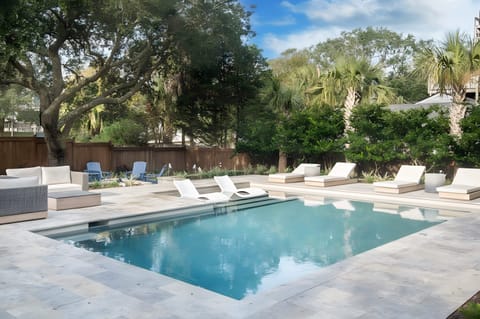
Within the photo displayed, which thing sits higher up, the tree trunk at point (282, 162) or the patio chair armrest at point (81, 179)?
the tree trunk at point (282, 162)

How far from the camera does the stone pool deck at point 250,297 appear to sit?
3895mm

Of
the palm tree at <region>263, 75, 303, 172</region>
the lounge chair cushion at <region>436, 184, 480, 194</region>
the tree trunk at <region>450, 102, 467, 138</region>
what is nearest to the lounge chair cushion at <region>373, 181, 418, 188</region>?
the lounge chair cushion at <region>436, 184, 480, 194</region>

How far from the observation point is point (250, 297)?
4262 millimetres

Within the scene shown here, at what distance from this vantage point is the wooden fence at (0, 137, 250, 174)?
15781 millimetres

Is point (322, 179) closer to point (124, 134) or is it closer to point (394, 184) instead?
point (394, 184)

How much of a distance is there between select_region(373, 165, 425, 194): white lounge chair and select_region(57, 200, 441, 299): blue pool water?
1162 millimetres

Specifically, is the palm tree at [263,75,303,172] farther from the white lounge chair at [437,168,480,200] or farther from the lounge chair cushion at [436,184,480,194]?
the lounge chair cushion at [436,184,480,194]

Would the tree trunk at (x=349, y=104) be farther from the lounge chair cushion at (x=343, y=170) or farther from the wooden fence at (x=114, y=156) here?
the wooden fence at (x=114, y=156)

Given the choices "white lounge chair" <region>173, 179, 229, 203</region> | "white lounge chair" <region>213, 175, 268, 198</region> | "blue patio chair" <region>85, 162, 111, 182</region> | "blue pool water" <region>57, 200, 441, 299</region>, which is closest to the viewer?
"blue pool water" <region>57, 200, 441, 299</region>

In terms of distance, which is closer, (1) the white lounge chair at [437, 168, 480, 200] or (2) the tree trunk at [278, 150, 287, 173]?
(1) the white lounge chair at [437, 168, 480, 200]

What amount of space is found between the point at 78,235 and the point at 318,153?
36.3 ft

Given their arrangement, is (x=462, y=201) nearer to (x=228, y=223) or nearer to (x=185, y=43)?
(x=228, y=223)

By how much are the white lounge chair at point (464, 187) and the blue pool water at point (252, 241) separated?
820 mm

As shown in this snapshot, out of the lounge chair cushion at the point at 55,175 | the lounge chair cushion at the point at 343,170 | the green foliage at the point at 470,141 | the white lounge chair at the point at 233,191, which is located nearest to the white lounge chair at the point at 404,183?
the green foliage at the point at 470,141
